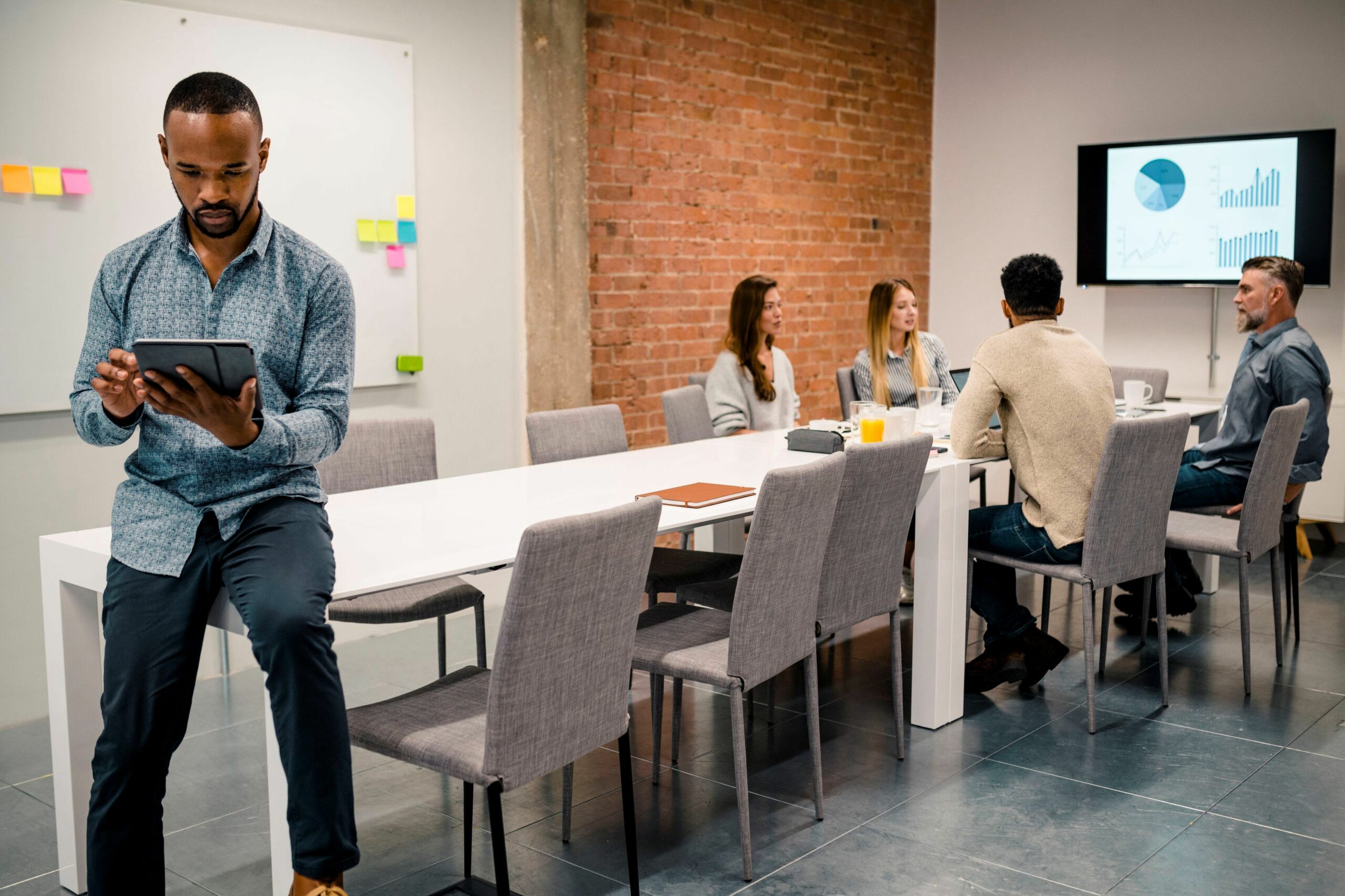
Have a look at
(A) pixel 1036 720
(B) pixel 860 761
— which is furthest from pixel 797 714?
(A) pixel 1036 720

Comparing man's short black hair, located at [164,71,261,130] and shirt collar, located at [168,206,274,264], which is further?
shirt collar, located at [168,206,274,264]

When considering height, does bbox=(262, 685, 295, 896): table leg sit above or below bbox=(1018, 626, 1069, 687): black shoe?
above

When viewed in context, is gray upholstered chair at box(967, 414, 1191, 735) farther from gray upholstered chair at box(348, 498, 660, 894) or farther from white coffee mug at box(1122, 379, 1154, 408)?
gray upholstered chair at box(348, 498, 660, 894)

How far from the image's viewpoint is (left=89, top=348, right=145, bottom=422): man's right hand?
6.31ft

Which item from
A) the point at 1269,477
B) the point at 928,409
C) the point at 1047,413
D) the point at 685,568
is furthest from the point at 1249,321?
the point at 685,568

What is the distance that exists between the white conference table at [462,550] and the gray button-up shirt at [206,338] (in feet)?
0.60

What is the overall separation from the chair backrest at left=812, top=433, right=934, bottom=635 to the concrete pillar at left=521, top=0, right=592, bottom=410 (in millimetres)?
2139

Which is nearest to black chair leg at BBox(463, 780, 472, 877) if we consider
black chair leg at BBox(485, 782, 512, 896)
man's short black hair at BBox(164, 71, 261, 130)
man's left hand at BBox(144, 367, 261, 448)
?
black chair leg at BBox(485, 782, 512, 896)

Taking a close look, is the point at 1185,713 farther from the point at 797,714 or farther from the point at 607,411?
the point at 607,411

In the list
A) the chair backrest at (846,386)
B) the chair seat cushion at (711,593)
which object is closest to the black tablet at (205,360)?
the chair seat cushion at (711,593)

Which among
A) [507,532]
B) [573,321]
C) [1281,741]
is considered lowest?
[1281,741]

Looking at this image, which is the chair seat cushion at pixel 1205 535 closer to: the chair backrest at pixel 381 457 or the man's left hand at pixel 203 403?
the chair backrest at pixel 381 457

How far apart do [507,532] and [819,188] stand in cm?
421

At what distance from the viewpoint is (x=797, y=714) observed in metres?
3.62
